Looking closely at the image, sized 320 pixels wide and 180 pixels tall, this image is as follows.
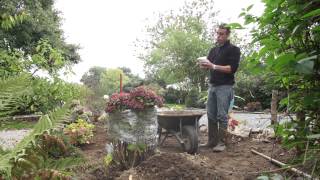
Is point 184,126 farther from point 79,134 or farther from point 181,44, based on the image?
point 181,44

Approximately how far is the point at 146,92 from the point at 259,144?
2.07 meters

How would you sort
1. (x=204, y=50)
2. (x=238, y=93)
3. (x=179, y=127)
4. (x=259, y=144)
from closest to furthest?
(x=179, y=127), (x=259, y=144), (x=238, y=93), (x=204, y=50)

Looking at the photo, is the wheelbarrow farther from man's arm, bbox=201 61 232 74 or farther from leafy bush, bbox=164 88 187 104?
leafy bush, bbox=164 88 187 104

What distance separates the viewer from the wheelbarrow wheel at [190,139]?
5.09 meters

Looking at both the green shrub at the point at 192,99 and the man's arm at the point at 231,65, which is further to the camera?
the green shrub at the point at 192,99

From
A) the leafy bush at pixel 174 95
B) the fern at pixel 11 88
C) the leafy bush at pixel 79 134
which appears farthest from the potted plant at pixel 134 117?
Answer: the leafy bush at pixel 174 95

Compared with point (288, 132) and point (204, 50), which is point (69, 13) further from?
point (288, 132)

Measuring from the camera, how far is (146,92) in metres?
4.77

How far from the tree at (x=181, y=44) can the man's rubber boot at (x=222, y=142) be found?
12.6 metres

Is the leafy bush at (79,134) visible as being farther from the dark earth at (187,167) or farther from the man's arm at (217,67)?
the man's arm at (217,67)

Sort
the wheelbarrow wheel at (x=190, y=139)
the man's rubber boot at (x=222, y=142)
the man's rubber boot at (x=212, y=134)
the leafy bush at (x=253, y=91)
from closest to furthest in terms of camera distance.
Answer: the wheelbarrow wheel at (x=190, y=139), the man's rubber boot at (x=222, y=142), the man's rubber boot at (x=212, y=134), the leafy bush at (x=253, y=91)

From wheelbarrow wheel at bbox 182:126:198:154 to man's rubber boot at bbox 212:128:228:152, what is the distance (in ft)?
→ 1.20

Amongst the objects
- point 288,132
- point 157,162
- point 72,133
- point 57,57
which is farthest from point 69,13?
point 288,132

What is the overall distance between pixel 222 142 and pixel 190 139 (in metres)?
0.69
